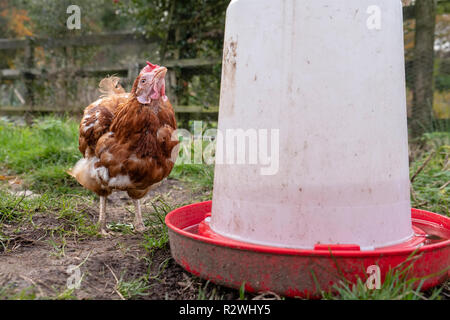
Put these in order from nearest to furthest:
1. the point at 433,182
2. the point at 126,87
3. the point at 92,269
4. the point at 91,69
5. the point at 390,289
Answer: the point at 390,289 → the point at 92,269 → the point at 433,182 → the point at 126,87 → the point at 91,69

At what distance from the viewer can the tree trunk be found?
166 inches

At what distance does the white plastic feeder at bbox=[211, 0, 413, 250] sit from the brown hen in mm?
952

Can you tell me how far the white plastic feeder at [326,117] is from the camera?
1.36m

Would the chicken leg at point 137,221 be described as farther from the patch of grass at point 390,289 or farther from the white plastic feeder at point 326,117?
the patch of grass at point 390,289

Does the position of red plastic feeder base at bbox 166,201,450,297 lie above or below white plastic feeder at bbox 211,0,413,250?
below

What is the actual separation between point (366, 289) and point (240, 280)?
39 cm

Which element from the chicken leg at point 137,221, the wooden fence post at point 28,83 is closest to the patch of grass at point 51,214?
the chicken leg at point 137,221

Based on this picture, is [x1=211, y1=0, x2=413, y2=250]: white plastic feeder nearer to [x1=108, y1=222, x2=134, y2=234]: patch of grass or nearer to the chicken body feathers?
the chicken body feathers

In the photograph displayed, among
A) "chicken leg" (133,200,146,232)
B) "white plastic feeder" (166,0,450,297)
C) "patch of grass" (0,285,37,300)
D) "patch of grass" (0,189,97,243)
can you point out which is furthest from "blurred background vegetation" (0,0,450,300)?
"patch of grass" (0,285,37,300)

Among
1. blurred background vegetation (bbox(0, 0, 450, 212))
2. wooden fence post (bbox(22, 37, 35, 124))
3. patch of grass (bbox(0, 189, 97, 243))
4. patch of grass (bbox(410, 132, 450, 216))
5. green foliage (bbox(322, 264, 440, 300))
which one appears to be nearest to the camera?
green foliage (bbox(322, 264, 440, 300))

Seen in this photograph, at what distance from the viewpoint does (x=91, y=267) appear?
1.70 metres

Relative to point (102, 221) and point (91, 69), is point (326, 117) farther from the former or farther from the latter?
point (91, 69)

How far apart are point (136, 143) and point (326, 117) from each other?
4.01 ft

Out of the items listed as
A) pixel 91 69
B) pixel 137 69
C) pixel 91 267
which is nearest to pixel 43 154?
pixel 137 69
